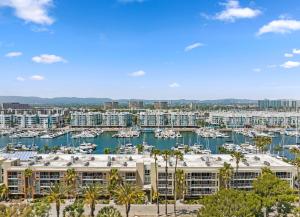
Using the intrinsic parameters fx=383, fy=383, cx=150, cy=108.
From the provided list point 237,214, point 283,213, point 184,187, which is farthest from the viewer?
point 184,187

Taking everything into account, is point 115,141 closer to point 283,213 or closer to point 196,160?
point 196,160

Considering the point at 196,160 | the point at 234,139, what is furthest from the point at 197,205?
the point at 234,139

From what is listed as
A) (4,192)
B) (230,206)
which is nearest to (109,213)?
(230,206)

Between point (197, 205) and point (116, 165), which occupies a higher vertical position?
point (116, 165)

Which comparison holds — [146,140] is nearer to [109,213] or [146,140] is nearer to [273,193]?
[273,193]

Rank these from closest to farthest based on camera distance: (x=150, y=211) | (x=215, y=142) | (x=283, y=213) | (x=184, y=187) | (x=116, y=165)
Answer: (x=283, y=213) → (x=150, y=211) → (x=184, y=187) → (x=116, y=165) → (x=215, y=142)
